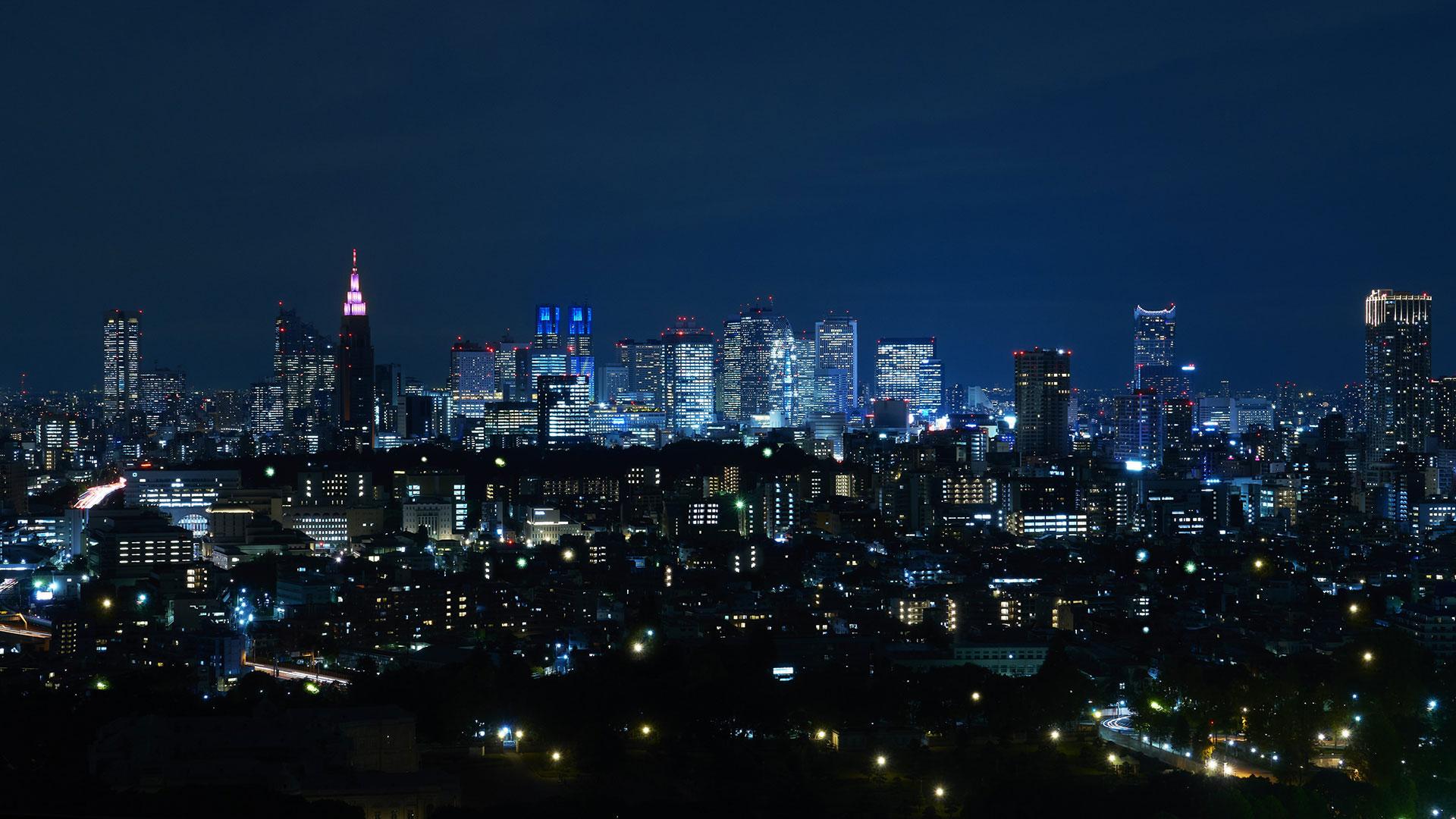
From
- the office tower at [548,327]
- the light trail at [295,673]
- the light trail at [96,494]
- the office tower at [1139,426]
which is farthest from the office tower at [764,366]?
the light trail at [295,673]

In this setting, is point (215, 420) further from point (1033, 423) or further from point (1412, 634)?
point (1412, 634)

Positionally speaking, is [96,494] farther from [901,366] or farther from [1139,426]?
[901,366]

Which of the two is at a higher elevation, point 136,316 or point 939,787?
point 136,316

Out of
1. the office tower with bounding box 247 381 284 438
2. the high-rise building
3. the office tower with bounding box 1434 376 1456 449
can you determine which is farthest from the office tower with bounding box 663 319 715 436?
the office tower with bounding box 1434 376 1456 449

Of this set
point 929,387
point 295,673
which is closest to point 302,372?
point 929,387

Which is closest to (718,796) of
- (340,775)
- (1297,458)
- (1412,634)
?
(340,775)

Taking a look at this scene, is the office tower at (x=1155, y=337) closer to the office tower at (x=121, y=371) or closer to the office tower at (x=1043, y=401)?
the office tower at (x=1043, y=401)

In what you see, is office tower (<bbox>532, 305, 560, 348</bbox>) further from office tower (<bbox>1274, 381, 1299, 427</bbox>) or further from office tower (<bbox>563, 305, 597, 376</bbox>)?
office tower (<bbox>1274, 381, 1299, 427</bbox>)
